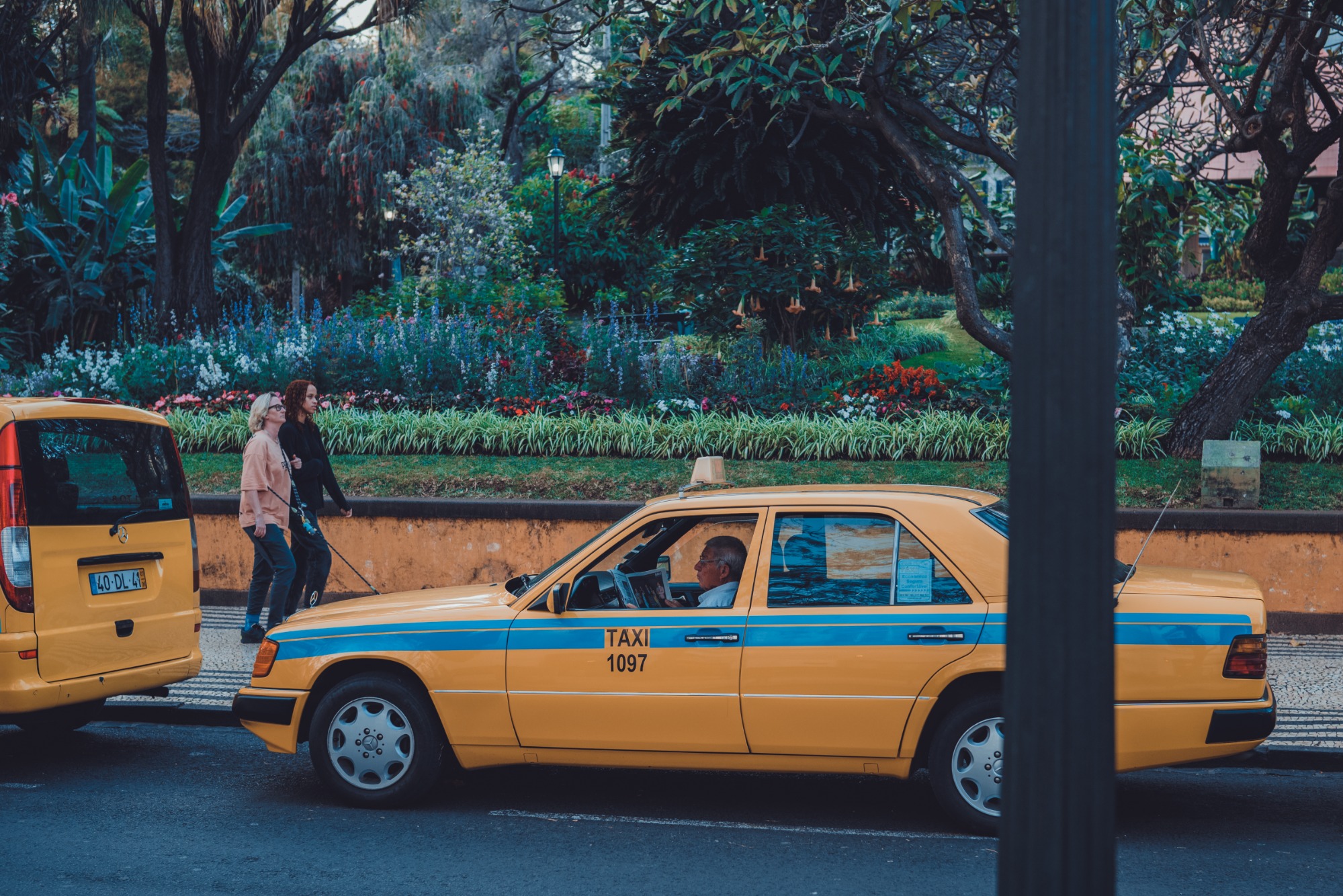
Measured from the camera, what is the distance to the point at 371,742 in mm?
6066

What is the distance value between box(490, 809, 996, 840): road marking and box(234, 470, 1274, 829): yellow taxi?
0.82 ft

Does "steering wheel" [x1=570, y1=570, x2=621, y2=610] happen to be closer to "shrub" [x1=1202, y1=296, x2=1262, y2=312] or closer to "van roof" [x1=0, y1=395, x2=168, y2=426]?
"van roof" [x1=0, y1=395, x2=168, y2=426]

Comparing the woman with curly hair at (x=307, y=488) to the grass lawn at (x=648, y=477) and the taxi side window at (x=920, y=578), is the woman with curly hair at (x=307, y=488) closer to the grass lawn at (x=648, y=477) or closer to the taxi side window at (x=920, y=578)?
the grass lawn at (x=648, y=477)

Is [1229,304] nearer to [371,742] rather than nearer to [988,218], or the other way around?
[988,218]

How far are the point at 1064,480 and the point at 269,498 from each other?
8.39m

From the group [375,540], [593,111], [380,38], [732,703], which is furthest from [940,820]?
[593,111]

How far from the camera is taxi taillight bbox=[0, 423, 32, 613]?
6547 millimetres

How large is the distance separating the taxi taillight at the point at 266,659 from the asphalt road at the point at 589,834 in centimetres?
66

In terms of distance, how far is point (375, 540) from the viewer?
11531 mm

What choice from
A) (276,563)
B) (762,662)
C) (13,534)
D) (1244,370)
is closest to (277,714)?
(13,534)

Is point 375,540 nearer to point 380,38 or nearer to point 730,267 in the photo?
point 730,267

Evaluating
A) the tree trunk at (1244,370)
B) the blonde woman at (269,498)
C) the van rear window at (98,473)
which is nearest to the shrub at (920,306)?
the tree trunk at (1244,370)

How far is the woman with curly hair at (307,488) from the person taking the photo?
9.91 metres

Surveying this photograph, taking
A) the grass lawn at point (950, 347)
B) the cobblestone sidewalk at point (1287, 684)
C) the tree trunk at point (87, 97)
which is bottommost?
the cobblestone sidewalk at point (1287, 684)
